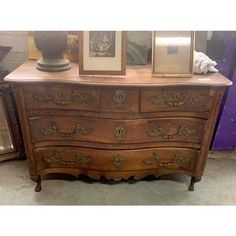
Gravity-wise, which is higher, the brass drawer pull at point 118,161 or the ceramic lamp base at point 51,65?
the ceramic lamp base at point 51,65

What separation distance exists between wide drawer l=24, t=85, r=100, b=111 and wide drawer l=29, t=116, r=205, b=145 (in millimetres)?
75

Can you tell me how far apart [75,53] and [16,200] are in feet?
3.11

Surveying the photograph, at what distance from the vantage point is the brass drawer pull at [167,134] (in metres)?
1.61

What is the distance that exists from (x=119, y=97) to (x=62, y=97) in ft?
0.97

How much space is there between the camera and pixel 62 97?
1.51m

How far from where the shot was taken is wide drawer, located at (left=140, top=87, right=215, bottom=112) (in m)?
1.49

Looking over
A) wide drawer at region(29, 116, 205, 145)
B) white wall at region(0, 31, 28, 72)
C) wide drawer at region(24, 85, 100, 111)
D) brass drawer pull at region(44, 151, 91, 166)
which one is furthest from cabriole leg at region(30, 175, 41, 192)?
white wall at region(0, 31, 28, 72)

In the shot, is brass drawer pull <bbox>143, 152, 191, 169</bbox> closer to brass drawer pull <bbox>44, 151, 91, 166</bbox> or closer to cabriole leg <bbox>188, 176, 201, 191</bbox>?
cabriole leg <bbox>188, 176, 201, 191</bbox>

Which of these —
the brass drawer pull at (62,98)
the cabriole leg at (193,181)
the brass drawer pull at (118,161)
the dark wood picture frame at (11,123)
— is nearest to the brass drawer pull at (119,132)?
the brass drawer pull at (118,161)

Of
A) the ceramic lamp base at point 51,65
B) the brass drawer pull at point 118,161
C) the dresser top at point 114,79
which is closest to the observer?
the dresser top at point 114,79

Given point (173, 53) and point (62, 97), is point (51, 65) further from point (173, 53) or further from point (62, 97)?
point (173, 53)

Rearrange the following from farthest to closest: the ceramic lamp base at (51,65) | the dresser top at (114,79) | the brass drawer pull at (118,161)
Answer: the brass drawer pull at (118,161)
the ceramic lamp base at (51,65)
the dresser top at (114,79)

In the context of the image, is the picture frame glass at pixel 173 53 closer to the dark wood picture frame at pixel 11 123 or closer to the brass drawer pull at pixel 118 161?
the brass drawer pull at pixel 118 161
